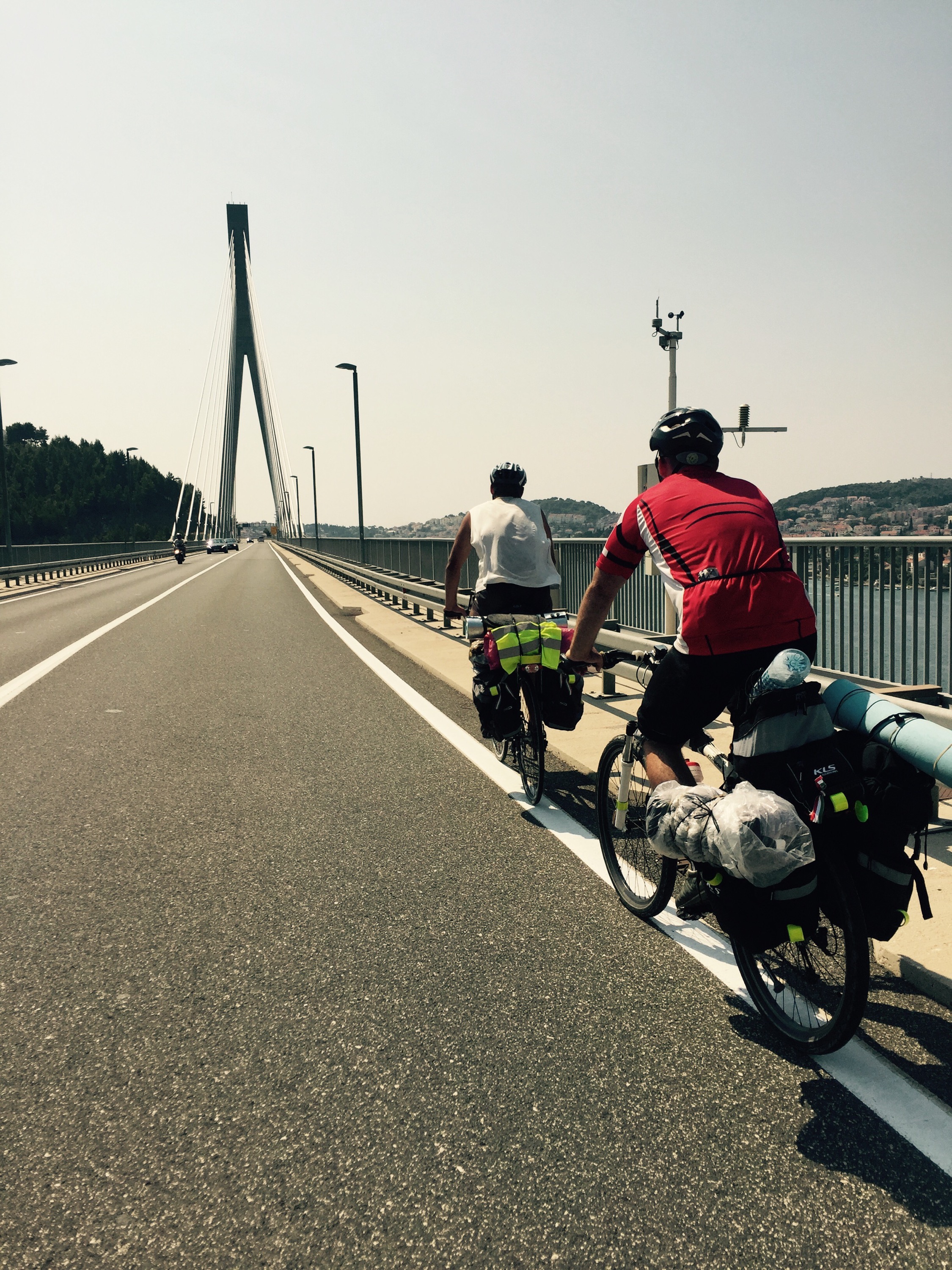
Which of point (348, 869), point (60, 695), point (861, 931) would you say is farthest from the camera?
point (60, 695)

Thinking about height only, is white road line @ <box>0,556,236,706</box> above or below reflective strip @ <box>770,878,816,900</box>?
below

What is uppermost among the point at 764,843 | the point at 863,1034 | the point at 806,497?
the point at 806,497

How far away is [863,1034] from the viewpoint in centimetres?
299

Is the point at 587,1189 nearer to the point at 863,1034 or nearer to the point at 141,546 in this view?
the point at 863,1034

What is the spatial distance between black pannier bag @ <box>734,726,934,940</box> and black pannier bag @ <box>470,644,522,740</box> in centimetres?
296

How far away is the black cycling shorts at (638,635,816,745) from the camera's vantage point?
3.09m

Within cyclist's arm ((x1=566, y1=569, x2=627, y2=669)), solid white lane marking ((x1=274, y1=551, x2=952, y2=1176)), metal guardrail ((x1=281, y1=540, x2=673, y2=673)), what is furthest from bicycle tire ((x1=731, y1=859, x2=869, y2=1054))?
metal guardrail ((x1=281, y1=540, x2=673, y2=673))

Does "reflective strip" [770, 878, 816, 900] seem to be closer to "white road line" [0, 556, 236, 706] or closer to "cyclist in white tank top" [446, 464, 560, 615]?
"cyclist in white tank top" [446, 464, 560, 615]

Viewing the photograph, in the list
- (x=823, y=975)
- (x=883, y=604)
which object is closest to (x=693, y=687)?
(x=823, y=975)

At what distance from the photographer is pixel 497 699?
5.72 meters

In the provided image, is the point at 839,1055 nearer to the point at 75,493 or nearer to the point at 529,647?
the point at 529,647

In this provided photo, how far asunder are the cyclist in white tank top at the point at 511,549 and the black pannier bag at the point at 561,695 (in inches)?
21.4

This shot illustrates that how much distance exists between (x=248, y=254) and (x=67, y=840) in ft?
356

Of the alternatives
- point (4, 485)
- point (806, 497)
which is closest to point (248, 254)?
point (4, 485)
